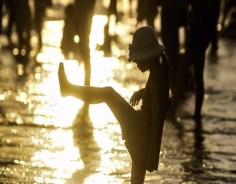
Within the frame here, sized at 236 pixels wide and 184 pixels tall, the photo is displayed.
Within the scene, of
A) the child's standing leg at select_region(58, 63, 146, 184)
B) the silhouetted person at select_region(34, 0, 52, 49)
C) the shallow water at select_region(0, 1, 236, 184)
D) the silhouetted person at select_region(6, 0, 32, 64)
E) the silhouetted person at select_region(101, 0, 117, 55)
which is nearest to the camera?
the child's standing leg at select_region(58, 63, 146, 184)

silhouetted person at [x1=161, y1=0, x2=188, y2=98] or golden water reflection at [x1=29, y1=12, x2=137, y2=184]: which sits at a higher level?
silhouetted person at [x1=161, y1=0, x2=188, y2=98]

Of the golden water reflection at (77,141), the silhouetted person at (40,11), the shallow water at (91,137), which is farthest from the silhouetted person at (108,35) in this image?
the golden water reflection at (77,141)

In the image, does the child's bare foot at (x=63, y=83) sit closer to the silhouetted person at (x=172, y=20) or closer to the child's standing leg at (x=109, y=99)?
the child's standing leg at (x=109, y=99)

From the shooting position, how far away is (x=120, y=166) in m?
9.24

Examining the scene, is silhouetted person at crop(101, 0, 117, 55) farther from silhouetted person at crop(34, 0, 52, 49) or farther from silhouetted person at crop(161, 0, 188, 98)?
silhouetted person at crop(161, 0, 188, 98)

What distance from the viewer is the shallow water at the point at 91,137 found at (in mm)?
8898

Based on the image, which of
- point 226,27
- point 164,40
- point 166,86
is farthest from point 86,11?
point 226,27

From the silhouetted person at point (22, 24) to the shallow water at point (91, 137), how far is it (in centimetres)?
213

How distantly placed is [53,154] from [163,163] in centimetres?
97

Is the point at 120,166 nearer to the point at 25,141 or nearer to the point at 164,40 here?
the point at 25,141

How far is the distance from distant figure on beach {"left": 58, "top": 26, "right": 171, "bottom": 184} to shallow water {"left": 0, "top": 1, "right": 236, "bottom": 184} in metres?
Answer: 0.82

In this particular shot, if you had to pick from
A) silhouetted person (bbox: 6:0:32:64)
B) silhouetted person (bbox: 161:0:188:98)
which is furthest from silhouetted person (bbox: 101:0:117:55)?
silhouetted person (bbox: 161:0:188:98)

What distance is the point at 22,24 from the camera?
19094mm

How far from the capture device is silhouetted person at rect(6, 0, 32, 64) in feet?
62.4
